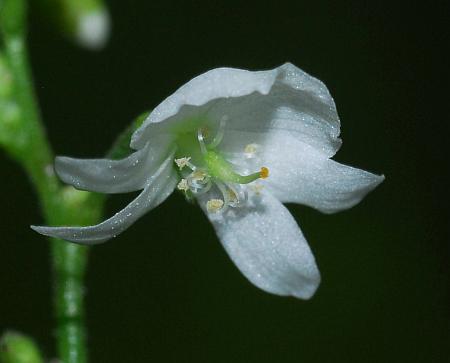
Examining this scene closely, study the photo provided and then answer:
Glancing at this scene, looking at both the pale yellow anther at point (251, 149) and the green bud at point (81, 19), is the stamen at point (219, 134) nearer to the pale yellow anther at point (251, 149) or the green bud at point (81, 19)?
the pale yellow anther at point (251, 149)

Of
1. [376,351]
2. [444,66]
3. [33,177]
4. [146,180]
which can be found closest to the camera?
[146,180]

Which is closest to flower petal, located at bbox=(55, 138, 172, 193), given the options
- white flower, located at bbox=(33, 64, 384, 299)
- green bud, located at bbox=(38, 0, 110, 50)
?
white flower, located at bbox=(33, 64, 384, 299)

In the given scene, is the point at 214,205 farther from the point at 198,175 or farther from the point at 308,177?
the point at 308,177

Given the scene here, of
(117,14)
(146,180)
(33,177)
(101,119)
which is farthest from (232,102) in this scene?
(117,14)

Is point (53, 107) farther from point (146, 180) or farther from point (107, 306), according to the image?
point (146, 180)

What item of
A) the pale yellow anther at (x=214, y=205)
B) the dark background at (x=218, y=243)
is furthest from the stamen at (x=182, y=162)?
the dark background at (x=218, y=243)

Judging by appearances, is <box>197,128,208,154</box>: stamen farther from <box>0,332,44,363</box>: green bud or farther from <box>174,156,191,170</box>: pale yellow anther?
<box>0,332,44,363</box>: green bud
